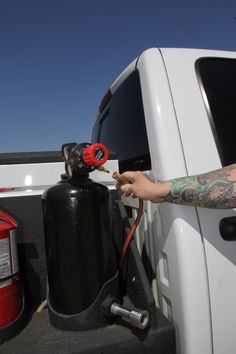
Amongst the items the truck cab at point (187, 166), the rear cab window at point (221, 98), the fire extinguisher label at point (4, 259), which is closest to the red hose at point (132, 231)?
the truck cab at point (187, 166)

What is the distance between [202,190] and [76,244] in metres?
0.58

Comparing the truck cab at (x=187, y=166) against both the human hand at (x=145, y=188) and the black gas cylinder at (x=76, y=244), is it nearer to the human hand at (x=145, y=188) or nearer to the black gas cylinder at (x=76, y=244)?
the human hand at (x=145, y=188)

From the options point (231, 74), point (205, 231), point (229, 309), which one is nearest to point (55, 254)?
point (205, 231)

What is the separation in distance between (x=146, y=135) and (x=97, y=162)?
1.35 ft

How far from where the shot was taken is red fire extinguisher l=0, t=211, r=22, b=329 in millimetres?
1628

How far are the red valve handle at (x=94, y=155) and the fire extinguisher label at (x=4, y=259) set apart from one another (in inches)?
19.1

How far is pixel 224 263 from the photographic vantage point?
1633mm

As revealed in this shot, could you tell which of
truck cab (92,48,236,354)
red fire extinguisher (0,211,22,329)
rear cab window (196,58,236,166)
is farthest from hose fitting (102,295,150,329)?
rear cab window (196,58,236,166)

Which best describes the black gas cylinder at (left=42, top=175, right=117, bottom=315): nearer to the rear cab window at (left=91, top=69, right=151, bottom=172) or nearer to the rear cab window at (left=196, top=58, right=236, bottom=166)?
the rear cab window at (left=91, top=69, right=151, bottom=172)

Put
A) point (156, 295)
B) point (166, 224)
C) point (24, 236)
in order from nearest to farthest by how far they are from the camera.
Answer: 1. point (166, 224)
2. point (156, 295)
3. point (24, 236)

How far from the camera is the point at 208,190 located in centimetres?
161

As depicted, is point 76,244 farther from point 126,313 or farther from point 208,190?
point 208,190

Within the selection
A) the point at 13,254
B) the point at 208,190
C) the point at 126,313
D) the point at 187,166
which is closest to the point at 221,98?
the point at 187,166

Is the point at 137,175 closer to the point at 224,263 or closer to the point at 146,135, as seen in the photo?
the point at 146,135
